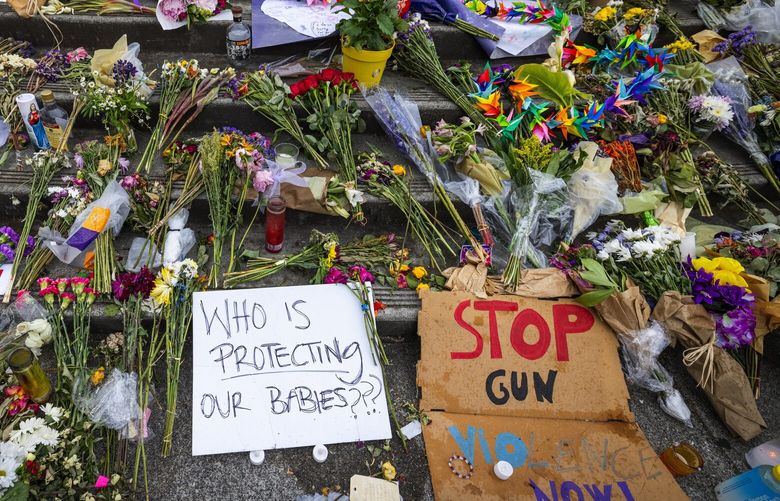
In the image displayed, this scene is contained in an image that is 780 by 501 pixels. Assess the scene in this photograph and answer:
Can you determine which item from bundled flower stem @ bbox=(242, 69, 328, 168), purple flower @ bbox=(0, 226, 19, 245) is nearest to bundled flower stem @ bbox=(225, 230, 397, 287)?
bundled flower stem @ bbox=(242, 69, 328, 168)

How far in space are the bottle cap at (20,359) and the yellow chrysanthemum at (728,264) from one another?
3.46 m

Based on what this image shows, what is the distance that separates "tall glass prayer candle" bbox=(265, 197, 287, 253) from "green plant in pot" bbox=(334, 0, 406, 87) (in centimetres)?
113

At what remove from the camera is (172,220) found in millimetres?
2596

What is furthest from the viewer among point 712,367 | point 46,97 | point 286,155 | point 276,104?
point 276,104

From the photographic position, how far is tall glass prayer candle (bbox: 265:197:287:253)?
247 centimetres

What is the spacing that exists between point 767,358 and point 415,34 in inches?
124

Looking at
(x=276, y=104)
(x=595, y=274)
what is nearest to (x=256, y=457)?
(x=595, y=274)

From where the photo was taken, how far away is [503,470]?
82.0 inches

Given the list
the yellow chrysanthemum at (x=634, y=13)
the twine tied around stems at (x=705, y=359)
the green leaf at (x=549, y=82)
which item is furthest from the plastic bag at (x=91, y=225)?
the yellow chrysanthemum at (x=634, y=13)

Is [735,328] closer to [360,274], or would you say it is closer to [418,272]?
[418,272]

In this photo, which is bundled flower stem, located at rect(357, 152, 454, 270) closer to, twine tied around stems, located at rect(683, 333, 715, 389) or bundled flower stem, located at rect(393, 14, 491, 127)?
bundled flower stem, located at rect(393, 14, 491, 127)

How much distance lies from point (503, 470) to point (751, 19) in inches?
178

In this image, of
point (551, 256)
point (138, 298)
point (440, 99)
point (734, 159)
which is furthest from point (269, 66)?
point (734, 159)

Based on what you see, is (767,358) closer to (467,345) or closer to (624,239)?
(624,239)
